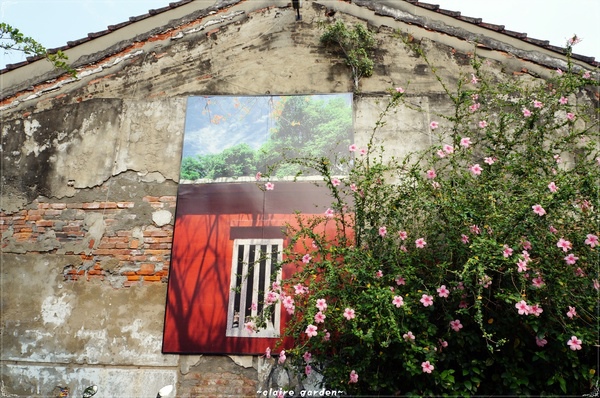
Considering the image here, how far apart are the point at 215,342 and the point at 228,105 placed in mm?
2933

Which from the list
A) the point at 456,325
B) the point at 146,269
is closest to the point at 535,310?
the point at 456,325

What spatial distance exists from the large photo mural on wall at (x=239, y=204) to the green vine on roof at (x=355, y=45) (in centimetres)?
44

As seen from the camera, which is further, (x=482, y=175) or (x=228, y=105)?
(x=228, y=105)

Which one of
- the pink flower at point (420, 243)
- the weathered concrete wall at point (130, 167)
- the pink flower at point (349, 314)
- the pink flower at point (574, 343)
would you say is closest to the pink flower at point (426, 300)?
the pink flower at point (420, 243)

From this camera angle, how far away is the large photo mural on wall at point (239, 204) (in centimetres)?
484

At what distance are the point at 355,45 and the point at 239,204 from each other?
2.65 m

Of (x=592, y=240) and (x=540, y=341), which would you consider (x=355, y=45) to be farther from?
(x=540, y=341)

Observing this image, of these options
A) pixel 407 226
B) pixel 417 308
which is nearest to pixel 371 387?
pixel 417 308

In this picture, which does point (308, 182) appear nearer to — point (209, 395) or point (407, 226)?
point (407, 226)

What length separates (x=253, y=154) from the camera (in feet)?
18.1

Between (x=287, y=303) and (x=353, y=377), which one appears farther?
(x=287, y=303)

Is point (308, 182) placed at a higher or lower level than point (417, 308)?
higher

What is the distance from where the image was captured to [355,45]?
5.95 meters

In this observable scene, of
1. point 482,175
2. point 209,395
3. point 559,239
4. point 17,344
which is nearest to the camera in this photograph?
point 559,239
